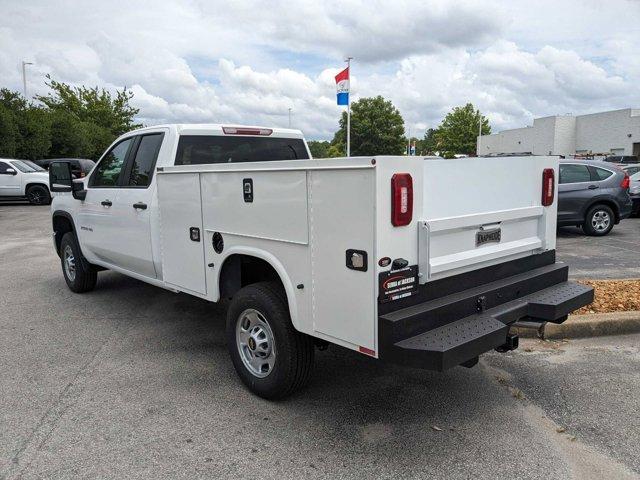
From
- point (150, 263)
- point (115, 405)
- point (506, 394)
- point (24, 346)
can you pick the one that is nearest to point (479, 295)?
point (506, 394)

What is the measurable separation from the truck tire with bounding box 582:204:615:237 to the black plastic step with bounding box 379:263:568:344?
8307 millimetres

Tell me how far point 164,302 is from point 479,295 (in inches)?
174

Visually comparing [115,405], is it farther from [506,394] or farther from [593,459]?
[593,459]

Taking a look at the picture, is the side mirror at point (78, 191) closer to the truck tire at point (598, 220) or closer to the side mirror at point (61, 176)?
the side mirror at point (61, 176)

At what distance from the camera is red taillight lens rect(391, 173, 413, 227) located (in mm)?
3037

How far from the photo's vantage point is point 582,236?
11.9 m

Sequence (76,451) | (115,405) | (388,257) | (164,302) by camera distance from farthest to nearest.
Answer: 1. (164,302)
2. (115,405)
3. (76,451)
4. (388,257)

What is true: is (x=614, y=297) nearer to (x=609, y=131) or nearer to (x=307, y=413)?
(x=307, y=413)

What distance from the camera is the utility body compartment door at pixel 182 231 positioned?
4.45m

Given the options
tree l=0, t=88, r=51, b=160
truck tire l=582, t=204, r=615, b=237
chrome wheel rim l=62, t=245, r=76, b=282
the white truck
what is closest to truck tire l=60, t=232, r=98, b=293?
chrome wheel rim l=62, t=245, r=76, b=282

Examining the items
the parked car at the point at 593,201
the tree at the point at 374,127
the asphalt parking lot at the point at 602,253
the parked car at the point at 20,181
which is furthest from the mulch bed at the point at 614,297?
the tree at the point at 374,127

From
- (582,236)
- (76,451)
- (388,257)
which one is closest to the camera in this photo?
(388,257)

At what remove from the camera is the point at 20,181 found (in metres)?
20.9

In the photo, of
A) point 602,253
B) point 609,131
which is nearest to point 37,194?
point 602,253
